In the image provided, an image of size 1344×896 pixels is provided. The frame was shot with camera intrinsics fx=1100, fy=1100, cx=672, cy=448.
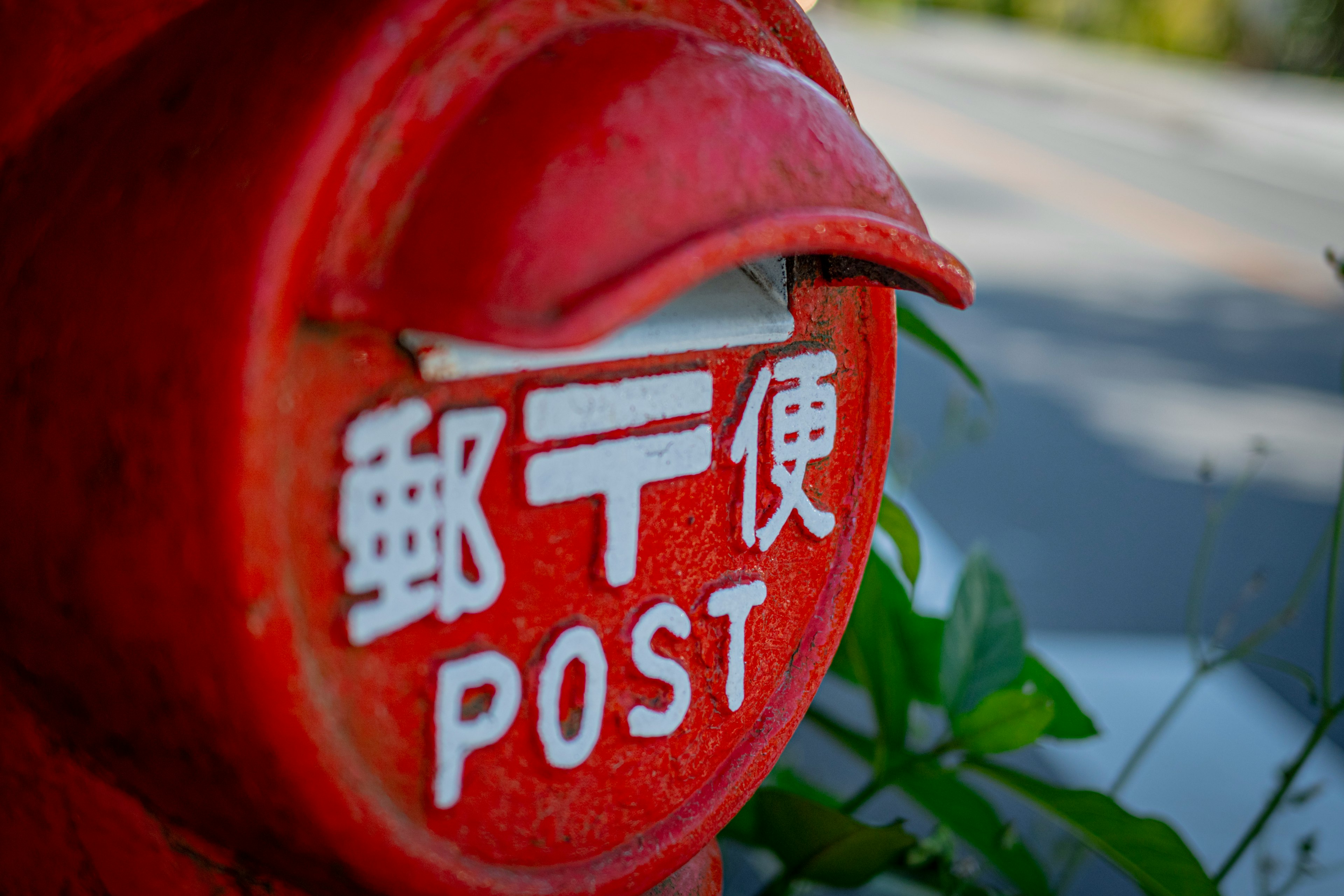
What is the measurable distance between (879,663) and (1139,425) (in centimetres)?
303

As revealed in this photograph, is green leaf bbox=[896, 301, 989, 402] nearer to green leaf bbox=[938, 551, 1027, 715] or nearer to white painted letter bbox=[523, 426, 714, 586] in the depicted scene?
green leaf bbox=[938, 551, 1027, 715]

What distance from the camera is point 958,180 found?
281 inches

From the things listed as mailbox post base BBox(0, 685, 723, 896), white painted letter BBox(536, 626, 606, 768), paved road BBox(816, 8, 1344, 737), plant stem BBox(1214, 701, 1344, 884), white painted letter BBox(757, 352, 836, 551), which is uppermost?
white painted letter BBox(757, 352, 836, 551)

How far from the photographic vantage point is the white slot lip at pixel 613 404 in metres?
0.63

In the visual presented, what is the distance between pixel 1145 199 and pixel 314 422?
25.4 ft

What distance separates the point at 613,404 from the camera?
659 millimetres

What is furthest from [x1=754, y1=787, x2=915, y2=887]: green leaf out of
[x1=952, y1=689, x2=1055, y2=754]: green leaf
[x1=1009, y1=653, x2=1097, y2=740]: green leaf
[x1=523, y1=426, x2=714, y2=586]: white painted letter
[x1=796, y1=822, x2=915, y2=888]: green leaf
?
[x1=523, y1=426, x2=714, y2=586]: white painted letter

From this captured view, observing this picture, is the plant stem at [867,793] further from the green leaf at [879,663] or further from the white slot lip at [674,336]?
the white slot lip at [674,336]

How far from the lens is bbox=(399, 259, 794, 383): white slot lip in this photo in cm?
58

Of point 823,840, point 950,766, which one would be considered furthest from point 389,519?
point 950,766

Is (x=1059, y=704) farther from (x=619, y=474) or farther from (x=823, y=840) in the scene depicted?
(x=619, y=474)

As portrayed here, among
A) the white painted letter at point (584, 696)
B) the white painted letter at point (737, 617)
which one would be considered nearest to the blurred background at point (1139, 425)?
the white painted letter at point (737, 617)

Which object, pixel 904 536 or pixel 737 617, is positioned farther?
pixel 904 536

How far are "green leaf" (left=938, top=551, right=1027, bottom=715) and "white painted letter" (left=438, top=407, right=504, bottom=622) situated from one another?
739mm
